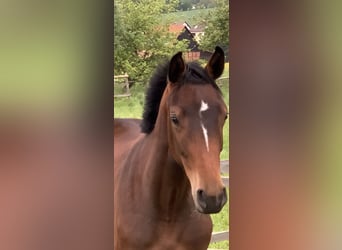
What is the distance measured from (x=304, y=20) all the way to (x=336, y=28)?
0.04 m

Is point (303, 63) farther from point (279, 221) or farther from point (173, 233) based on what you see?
point (173, 233)

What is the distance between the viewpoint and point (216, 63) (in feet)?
1.73

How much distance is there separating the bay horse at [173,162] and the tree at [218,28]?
15mm

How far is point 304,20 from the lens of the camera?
47 centimetres

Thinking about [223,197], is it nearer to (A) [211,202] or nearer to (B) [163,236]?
(A) [211,202]

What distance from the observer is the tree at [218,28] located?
19.8 inches

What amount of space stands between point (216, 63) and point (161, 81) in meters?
0.09

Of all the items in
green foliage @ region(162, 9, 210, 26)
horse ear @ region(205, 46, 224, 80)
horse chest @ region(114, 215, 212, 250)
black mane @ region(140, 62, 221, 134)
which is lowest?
horse chest @ region(114, 215, 212, 250)

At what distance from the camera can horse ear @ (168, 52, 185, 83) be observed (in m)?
0.55

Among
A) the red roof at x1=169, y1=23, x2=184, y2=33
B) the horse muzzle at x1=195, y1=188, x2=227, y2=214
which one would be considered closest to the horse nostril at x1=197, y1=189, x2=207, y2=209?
the horse muzzle at x1=195, y1=188, x2=227, y2=214

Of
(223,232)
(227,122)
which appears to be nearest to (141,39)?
(227,122)

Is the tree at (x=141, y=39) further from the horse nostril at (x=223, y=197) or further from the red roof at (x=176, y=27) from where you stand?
the horse nostril at (x=223, y=197)

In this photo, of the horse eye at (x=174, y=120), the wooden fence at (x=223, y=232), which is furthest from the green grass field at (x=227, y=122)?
the horse eye at (x=174, y=120)

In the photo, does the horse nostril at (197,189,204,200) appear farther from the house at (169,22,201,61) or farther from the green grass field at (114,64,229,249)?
the house at (169,22,201,61)
